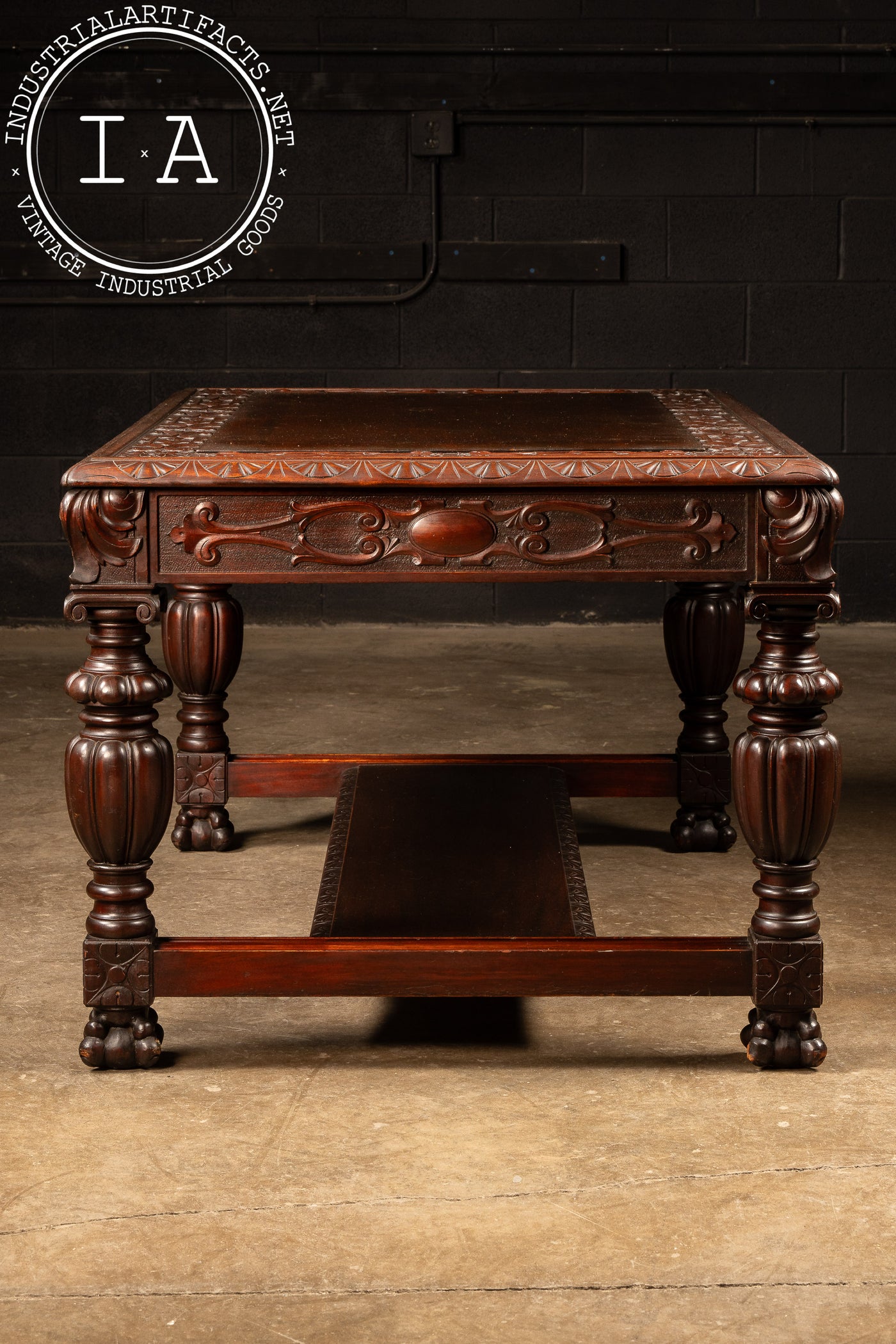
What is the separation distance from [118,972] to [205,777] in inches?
39.7

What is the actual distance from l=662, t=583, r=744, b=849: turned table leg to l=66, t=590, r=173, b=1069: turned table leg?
1165 millimetres

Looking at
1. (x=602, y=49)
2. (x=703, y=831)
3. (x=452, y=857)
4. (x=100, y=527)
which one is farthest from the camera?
(x=602, y=49)

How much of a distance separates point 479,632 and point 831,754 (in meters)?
3.09

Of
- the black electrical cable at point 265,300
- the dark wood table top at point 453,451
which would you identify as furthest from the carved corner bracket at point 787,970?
the black electrical cable at point 265,300

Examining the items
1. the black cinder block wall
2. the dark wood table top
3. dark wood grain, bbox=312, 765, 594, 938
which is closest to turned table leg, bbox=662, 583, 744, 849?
dark wood grain, bbox=312, 765, 594, 938

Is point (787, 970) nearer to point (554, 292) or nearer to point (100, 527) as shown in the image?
point (100, 527)

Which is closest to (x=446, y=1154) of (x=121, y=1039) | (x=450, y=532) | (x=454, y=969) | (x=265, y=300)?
(x=454, y=969)

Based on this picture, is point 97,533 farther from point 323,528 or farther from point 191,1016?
point 191,1016

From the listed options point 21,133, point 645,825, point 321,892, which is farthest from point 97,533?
point 21,133

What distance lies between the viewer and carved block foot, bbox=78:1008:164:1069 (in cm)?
188

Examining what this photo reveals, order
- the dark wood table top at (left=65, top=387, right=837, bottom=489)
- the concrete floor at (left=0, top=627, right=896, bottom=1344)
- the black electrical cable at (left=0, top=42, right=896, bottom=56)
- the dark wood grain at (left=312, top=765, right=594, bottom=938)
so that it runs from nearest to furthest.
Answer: the concrete floor at (left=0, top=627, right=896, bottom=1344)
the dark wood table top at (left=65, top=387, right=837, bottom=489)
the dark wood grain at (left=312, top=765, right=594, bottom=938)
the black electrical cable at (left=0, top=42, right=896, bottom=56)

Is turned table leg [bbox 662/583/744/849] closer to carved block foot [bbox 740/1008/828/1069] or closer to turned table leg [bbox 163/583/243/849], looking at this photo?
turned table leg [bbox 163/583/243/849]

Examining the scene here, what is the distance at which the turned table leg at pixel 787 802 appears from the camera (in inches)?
72.4

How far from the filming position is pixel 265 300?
16.2 feet
